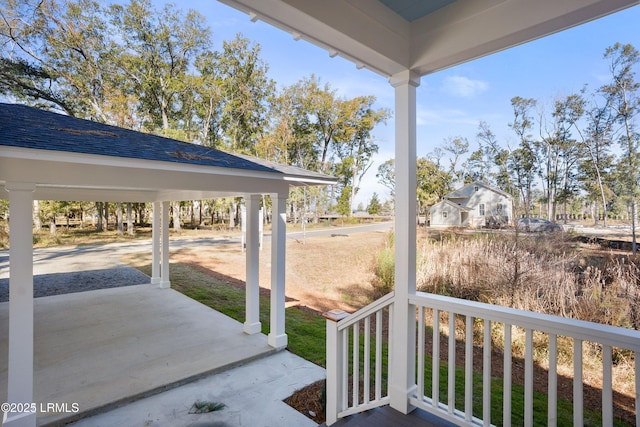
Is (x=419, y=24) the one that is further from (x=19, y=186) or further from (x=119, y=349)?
(x=119, y=349)

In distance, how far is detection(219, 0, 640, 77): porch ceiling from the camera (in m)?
1.55

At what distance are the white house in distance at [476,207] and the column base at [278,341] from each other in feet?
9.27

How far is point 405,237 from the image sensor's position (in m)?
2.27

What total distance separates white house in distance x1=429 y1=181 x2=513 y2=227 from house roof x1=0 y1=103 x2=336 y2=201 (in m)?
1.82

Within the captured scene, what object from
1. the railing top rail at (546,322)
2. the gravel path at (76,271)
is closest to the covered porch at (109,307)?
the gravel path at (76,271)

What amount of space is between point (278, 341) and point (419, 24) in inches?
158

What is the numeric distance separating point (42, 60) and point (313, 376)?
18.7 meters

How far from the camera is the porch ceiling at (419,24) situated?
60.9 inches

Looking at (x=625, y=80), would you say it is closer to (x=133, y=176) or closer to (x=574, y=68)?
(x=574, y=68)

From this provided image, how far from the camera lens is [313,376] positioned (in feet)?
12.3

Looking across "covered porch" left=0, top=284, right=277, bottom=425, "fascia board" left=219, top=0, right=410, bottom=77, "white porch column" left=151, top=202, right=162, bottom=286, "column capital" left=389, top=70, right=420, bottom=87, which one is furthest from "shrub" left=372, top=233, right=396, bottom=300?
"white porch column" left=151, top=202, right=162, bottom=286

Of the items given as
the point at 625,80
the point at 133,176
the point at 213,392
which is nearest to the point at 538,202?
the point at 625,80

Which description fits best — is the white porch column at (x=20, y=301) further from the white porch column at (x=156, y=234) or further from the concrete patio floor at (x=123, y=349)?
the white porch column at (x=156, y=234)

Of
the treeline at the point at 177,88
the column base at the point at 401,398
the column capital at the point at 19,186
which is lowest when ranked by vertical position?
the column base at the point at 401,398
